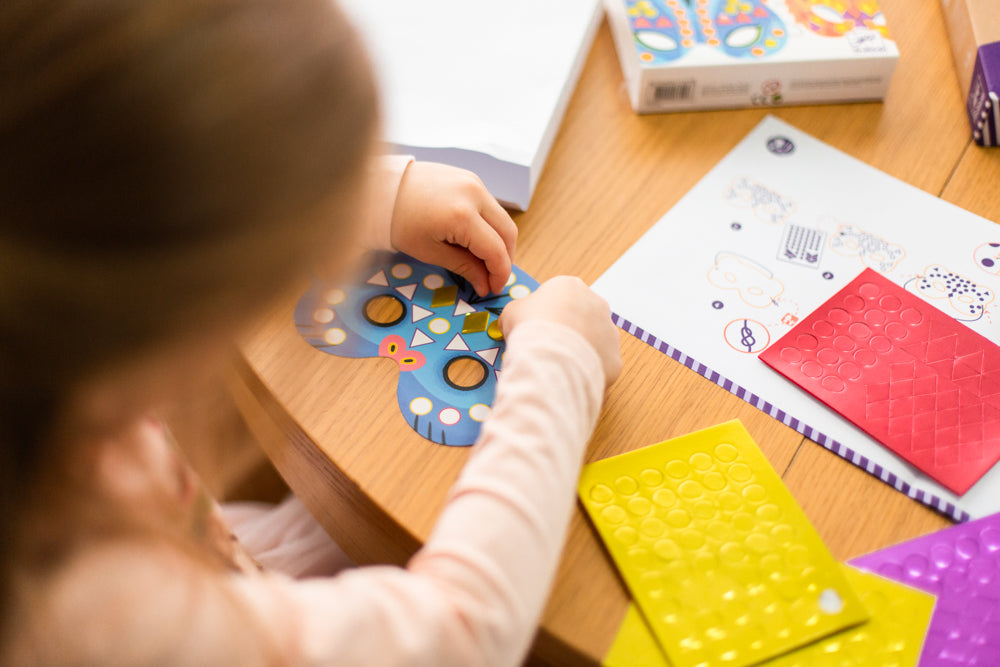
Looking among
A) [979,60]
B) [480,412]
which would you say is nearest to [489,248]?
[480,412]

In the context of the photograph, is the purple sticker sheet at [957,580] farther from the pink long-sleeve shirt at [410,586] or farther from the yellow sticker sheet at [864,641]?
the pink long-sleeve shirt at [410,586]

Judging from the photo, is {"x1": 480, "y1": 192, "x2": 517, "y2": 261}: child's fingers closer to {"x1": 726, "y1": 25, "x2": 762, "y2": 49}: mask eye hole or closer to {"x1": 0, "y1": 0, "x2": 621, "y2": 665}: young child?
{"x1": 0, "y1": 0, "x2": 621, "y2": 665}: young child

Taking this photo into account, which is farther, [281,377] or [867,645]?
[281,377]

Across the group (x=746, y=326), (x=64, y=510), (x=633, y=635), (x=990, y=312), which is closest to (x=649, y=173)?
(x=746, y=326)

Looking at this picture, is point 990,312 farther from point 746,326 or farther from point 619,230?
point 619,230

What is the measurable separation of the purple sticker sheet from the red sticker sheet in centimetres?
4

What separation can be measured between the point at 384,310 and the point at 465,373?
0.09 meters

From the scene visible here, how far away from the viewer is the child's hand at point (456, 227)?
0.57 metres

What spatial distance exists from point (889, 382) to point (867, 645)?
0.64 ft

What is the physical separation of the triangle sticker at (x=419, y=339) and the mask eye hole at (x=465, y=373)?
1.0 inches

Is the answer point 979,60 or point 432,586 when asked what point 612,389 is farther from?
point 979,60

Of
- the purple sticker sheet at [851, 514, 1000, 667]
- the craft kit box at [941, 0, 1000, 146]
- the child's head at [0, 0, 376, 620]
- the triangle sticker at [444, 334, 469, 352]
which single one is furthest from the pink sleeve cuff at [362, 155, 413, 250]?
the craft kit box at [941, 0, 1000, 146]

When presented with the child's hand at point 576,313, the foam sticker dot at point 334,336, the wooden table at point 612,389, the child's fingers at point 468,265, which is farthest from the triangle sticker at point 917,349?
the foam sticker dot at point 334,336

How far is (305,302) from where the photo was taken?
0.59m
